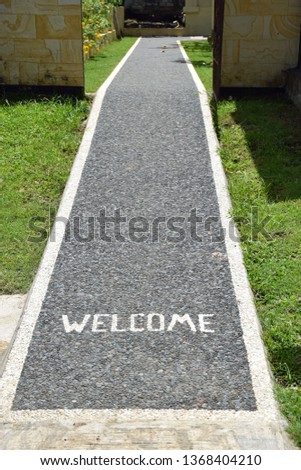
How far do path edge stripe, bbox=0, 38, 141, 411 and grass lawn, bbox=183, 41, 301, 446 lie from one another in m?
1.89

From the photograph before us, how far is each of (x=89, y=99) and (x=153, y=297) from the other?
6.26 metres

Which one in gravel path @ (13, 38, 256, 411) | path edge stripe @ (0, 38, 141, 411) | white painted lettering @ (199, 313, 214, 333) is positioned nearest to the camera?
gravel path @ (13, 38, 256, 411)

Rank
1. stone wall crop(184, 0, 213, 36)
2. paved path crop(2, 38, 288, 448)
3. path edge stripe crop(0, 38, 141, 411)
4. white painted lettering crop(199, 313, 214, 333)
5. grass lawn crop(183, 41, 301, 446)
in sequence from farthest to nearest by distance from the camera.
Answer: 1. stone wall crop(184, 0, 213, 36)
2. white painted lettering crop(199, 313, 214, 333)
3. grass lawn crop(183, 41, 301, 446)
4. path edge stripe crop(0, 38, 141, 411)
5. paved path crop(2, 38, 288, 448)

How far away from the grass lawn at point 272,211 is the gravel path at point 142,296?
0.90 feet

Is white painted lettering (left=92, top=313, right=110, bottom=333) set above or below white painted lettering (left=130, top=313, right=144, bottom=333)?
below

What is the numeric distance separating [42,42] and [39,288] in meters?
6.50

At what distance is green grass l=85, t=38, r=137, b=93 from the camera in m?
12.2

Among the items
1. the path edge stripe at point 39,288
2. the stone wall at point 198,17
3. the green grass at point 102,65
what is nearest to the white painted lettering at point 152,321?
the path edge stripe at point 39,288

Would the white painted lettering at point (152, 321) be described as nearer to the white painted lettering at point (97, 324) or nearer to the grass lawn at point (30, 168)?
the white painted lettering at point (97, 324)

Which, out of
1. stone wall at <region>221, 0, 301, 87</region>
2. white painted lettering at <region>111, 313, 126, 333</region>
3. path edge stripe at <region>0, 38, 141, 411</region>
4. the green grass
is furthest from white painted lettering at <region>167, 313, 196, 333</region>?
the green grass

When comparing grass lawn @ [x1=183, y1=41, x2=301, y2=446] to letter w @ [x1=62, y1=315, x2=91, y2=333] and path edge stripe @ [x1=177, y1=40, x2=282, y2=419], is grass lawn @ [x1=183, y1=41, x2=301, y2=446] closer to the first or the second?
path edge stripe @ [x1=177, y1=40, x2=282, y2=419]

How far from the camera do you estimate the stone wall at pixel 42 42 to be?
10516 mm
